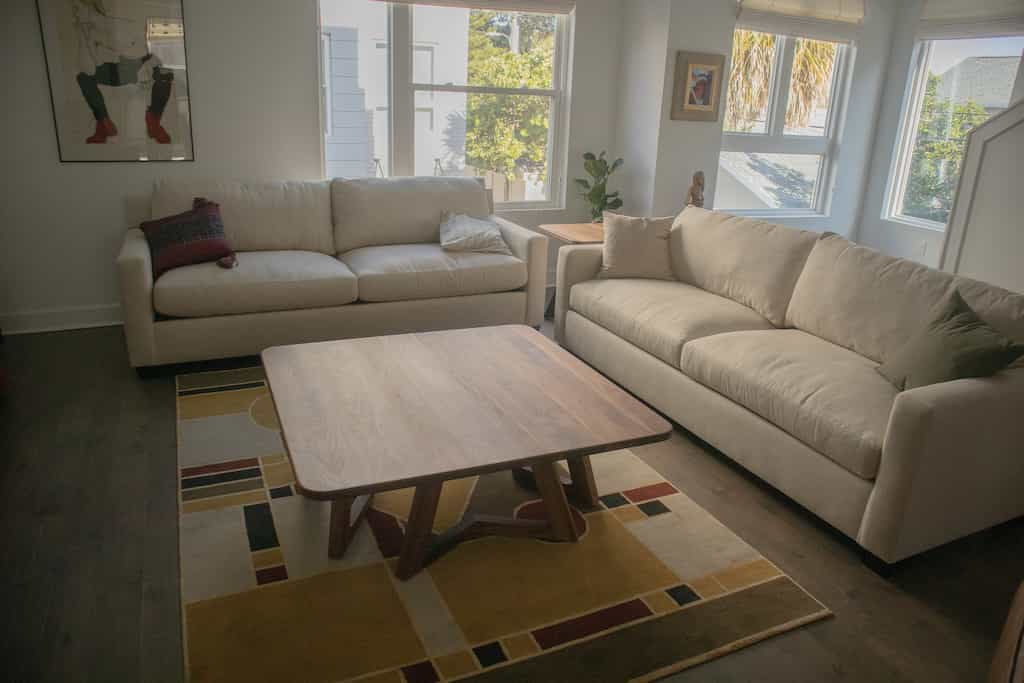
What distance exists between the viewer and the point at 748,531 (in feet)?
8.27

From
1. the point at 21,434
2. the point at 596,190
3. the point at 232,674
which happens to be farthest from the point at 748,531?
the point at 596,190

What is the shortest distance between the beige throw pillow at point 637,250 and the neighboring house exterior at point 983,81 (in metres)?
3.23

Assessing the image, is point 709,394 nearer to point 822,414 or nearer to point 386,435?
point 822,414

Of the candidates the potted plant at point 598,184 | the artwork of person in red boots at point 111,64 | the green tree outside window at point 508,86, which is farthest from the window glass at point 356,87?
the potted plant at point 598,184

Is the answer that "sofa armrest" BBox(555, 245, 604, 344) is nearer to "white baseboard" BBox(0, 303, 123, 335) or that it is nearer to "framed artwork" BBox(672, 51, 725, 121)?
"framed artwork" BBox(672, 51, 725, 121)

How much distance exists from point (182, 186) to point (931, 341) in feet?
11.9

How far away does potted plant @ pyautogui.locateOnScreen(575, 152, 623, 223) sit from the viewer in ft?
17.0

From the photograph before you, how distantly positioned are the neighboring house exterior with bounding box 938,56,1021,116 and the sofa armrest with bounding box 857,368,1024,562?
13.2 feet

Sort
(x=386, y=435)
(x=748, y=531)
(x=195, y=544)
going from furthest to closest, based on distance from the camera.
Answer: (x=748, y=531) < (x=195, y=544) < (x=386, y=435)

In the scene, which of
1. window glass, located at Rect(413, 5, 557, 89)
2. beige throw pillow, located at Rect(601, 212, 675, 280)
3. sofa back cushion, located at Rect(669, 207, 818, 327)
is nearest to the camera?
sofa back cushion, located at Rect(669, 207, 818, 327)

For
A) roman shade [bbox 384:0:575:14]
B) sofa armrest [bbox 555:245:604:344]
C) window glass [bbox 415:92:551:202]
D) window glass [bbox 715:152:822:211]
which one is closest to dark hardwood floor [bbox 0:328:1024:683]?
sofa armrest [bbox 555:245:604:344]

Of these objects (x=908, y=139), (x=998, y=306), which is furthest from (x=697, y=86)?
(x=998, y=306)

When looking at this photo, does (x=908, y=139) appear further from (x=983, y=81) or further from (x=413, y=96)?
(x=413, y=96)

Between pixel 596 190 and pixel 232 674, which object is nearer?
pixel 232 674
